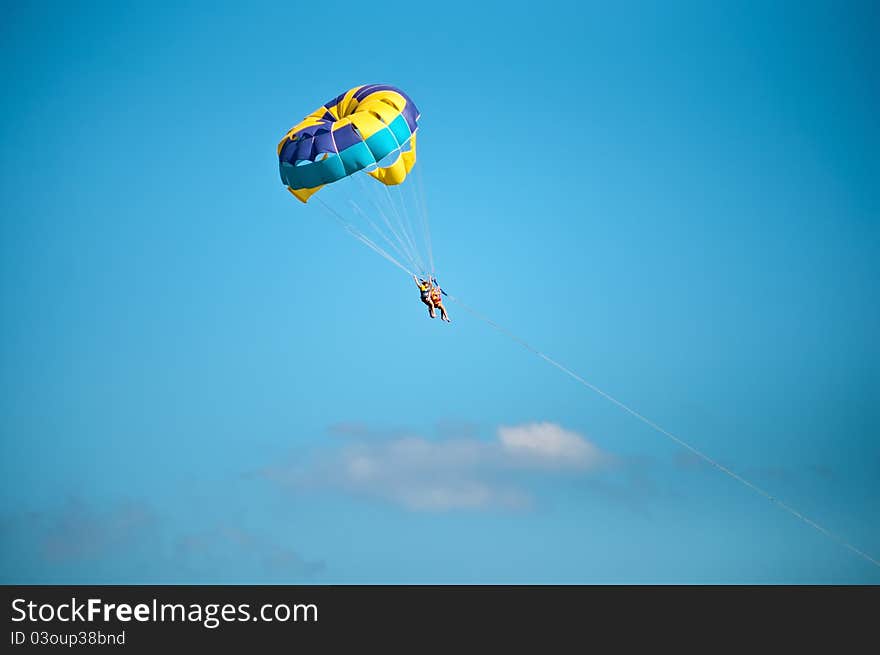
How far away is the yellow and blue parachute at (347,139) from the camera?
1553 inches

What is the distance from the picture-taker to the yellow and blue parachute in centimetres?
3944

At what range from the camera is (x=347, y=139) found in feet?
129
